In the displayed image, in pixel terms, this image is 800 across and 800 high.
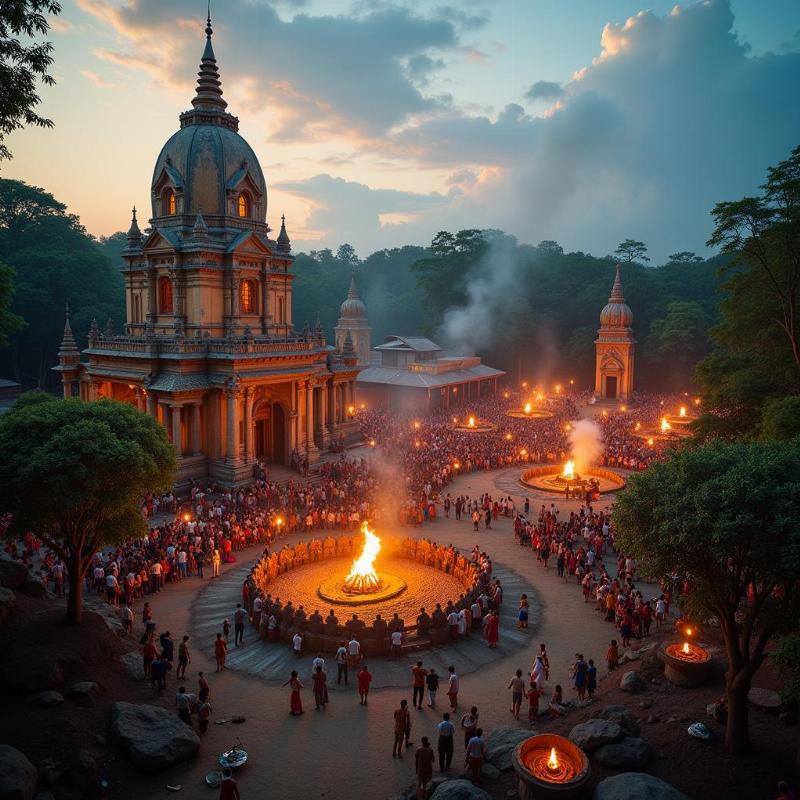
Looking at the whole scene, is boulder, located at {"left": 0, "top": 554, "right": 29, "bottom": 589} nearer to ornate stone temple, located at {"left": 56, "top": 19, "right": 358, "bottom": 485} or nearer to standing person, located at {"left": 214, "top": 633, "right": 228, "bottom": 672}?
standing person, located at {"left": 214, "top": 633, "right": 228, "bottom": 672}

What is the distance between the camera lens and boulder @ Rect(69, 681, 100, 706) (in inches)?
502

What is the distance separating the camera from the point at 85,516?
48.8 ft

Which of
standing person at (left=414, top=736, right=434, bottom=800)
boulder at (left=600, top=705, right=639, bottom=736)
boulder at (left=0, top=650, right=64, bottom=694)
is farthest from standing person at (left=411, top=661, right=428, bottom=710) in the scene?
boulder at (left=0, top=650, right=64, bottom=694)

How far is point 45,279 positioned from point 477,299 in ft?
149

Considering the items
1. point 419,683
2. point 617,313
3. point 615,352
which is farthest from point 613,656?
point 617,313

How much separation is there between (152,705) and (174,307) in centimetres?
2433

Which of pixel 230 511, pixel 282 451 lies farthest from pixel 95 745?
pixel 282 451

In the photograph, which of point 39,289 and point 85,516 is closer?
point 85,516

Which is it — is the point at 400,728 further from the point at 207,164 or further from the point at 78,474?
the point at 207,164

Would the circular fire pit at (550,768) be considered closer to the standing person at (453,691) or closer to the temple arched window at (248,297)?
the standing person at (453,691)

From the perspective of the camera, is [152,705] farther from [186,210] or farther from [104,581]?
[186,210]

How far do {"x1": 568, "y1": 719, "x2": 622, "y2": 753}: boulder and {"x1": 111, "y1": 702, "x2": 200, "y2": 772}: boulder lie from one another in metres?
7.23

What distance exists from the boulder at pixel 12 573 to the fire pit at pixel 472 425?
33.6 meters

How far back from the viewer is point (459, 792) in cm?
1014
